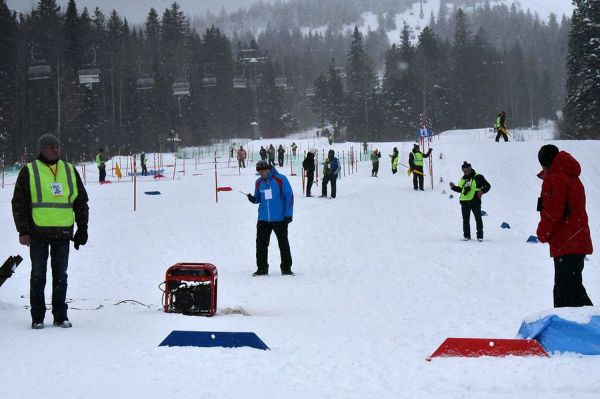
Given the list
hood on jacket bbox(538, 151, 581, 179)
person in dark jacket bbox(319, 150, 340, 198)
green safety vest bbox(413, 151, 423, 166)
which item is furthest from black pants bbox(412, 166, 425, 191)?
hood on jacket bbox(538, 151, 581, 179)

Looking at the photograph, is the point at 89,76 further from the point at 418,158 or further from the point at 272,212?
the point at 272,212

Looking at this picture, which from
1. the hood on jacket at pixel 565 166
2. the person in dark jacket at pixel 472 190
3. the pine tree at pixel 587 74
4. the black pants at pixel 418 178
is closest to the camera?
the hood on jacket at pixel 565 166

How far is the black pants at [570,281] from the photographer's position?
5939 millimetres

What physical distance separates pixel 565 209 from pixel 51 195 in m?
4.73

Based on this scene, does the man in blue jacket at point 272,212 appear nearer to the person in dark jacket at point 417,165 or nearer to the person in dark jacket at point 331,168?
the person in dark jacket at point 331,168

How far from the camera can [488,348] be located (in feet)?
16.1

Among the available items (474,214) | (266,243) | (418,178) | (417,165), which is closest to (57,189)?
(266,243)

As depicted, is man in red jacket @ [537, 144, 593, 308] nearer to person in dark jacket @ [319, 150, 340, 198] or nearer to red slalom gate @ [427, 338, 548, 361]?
red slalom gate @ [427, 338, 548, 361]

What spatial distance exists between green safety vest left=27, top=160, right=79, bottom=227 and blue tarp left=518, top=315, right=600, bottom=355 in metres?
4.25

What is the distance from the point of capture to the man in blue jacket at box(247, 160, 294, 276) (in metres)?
9.80

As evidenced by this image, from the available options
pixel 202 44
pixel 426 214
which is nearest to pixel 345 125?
pixel 202 44

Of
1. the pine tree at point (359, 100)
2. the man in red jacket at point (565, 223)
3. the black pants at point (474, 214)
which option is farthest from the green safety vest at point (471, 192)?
the pine tree at point (359, 100)

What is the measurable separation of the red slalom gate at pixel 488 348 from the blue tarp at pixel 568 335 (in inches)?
5.7

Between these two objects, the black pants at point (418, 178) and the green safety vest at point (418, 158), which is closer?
the green safety vest at point (418, 158)
